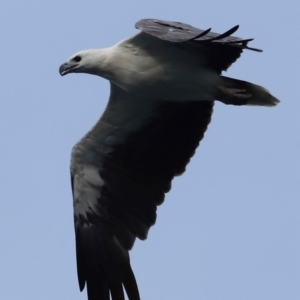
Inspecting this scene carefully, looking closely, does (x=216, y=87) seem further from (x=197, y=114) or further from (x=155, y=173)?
(x=155, y=173)

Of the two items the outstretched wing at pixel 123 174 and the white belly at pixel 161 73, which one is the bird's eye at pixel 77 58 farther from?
the outstretched wing at pixel 123 174

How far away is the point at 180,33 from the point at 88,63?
1.74 meters

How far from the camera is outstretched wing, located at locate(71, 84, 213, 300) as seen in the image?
13211 millimetres

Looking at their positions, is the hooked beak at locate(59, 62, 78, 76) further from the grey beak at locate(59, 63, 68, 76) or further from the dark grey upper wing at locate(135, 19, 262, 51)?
the dark grey upper wing at locate(135, 19, 262, 51)

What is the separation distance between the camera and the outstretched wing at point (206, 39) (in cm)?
1107

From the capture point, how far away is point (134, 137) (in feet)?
44.5

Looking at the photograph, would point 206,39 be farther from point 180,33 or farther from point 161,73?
point 161,73

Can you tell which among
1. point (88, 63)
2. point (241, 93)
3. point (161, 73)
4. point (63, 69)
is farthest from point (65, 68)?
point (241, 93)

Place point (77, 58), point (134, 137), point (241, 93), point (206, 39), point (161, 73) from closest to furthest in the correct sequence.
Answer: point (206, 39), point (161, 73), point (241, 93), point (77, 58), point (134, 137)

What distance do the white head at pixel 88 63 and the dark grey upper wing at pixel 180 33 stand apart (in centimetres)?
99

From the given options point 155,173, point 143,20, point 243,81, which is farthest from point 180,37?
point 155,173

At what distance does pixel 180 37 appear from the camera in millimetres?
11102

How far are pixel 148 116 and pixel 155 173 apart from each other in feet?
2.60

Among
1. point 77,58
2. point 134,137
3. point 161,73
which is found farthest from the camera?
point 134,137
